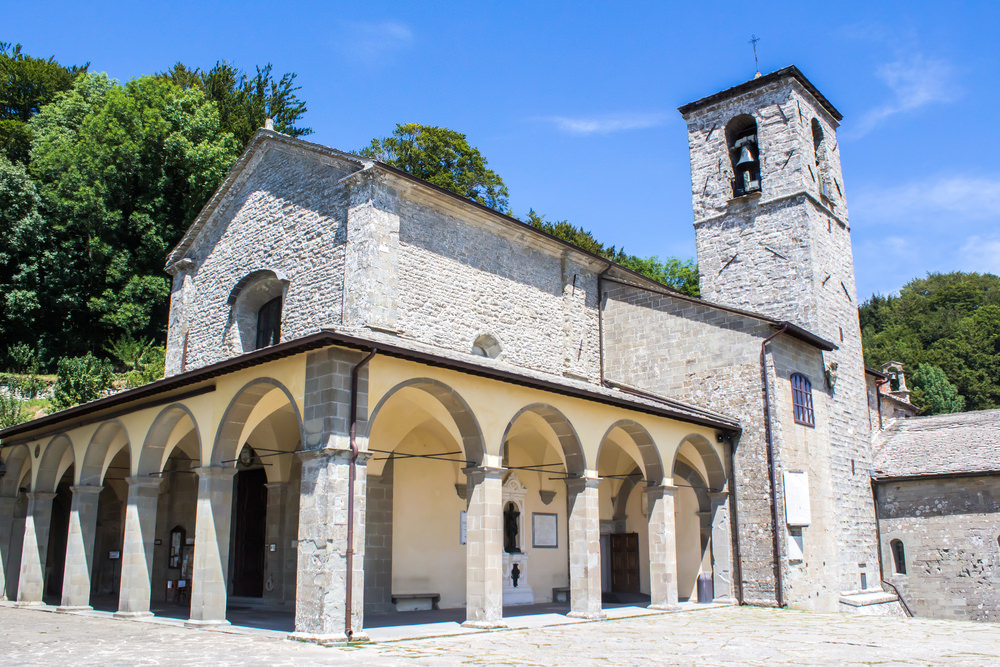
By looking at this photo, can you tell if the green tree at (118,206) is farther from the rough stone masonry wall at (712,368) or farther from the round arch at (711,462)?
the round arch at (711,462)

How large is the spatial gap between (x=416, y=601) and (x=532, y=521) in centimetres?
311

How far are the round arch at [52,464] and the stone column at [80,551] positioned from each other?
1.57 meters

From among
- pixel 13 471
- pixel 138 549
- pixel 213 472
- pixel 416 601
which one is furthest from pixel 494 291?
pixel 13 471

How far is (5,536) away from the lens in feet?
49.5

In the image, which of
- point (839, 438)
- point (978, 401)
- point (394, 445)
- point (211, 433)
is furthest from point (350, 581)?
point (978, 401)

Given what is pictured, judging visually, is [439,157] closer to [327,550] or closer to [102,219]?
[102,219]

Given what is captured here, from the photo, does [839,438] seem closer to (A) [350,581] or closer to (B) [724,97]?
(B) [724,97]

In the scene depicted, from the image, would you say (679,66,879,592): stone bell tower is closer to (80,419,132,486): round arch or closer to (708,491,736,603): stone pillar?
(708,491,736,603): stone pillar

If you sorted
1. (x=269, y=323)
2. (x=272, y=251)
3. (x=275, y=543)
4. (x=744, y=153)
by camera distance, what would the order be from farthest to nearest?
1. (x=744, y=153)
2. (x=269, y=323)
3. (x=272, y=251)
4. (x=275, y=543)

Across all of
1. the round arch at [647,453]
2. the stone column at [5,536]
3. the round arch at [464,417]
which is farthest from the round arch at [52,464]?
the round arch at [647,453]

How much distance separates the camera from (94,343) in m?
27.3

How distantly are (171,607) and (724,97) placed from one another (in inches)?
653

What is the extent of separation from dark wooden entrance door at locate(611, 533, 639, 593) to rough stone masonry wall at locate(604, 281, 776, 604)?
116 inches

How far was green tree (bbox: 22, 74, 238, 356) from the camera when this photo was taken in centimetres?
A: 2589
